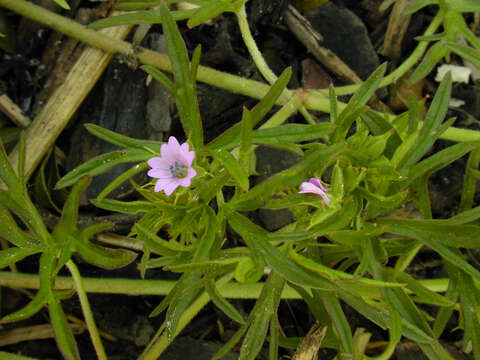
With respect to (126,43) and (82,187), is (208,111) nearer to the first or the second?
(126,43)

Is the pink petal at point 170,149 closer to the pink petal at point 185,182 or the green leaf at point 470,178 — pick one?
the pink petal at point 185,182

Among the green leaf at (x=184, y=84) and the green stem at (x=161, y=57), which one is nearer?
the green leaf at (x=184, y=84)

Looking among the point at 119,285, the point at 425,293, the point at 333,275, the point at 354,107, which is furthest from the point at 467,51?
the point at 119,285

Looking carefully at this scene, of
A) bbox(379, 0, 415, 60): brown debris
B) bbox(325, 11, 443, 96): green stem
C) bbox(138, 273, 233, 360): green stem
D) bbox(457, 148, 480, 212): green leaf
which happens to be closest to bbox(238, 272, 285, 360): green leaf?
bbox(138, 273, 233, 360): green stem

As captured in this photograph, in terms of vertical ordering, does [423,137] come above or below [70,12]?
below

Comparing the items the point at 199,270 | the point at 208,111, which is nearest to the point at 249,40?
the point at 208,111

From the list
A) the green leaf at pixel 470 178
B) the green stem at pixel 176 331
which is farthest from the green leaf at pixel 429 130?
the green stem at pixel 176 331

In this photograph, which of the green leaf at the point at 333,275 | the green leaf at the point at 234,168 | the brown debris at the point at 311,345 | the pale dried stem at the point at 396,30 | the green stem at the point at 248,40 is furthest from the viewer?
the pale dried stem at the point at 396,30
